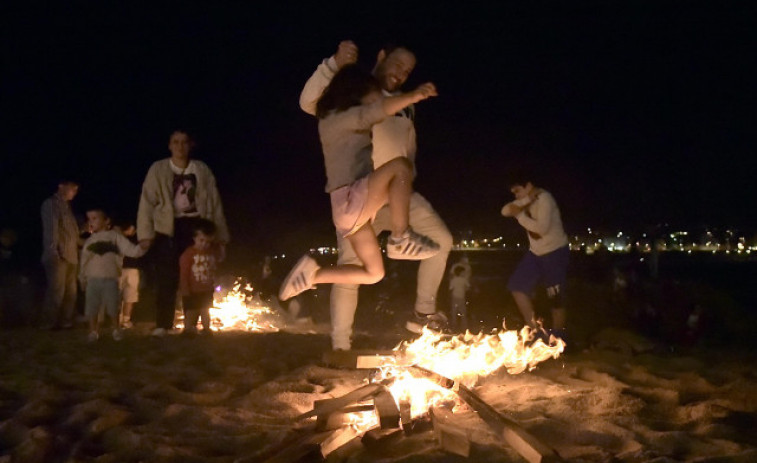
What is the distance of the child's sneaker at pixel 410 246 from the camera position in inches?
155

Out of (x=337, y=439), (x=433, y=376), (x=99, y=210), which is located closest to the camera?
(x=337, y=439)

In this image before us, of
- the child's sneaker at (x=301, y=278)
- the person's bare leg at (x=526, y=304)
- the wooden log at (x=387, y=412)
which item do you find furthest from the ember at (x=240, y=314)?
the wooden log at (x=387, y=412)

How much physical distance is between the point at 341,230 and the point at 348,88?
0.86m

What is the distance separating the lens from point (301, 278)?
4.11 metres

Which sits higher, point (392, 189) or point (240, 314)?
point (392, 189)

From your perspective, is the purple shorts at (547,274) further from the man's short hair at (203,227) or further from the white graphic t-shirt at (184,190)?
the white graphic t-shirt at (184,190)

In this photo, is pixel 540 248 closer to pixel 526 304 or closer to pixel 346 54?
pixel 526 304

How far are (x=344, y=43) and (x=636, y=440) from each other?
2.59 metres

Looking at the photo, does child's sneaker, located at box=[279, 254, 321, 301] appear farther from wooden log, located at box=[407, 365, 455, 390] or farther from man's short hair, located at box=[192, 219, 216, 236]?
man's short hair, located at box=[192, 219, 216, 236]

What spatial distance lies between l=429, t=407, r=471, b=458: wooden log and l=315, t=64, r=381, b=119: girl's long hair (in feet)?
6.16

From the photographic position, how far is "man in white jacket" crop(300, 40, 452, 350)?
422cm

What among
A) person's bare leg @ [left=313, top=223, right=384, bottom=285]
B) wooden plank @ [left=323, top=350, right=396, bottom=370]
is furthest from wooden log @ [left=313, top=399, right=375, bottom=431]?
person's bare leg @ [left=313, top=223, right=384, bottom=285]

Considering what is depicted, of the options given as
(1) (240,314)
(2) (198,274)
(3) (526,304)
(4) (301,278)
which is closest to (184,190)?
(2) (198,274)

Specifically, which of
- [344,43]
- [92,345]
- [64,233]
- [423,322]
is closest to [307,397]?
[423,322]
